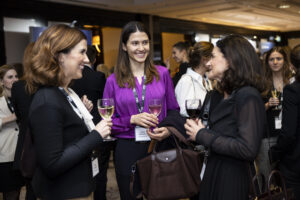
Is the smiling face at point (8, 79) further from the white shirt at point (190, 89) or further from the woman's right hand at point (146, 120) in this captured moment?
the woman's right hand at point (146, 120)

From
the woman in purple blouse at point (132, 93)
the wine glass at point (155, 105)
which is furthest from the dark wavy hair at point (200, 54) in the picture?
the wine glass at point (155, 105)

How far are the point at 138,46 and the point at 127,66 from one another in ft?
0.64

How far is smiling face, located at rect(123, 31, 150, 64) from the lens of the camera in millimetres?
2180

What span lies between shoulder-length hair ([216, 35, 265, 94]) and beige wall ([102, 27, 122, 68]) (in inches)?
336

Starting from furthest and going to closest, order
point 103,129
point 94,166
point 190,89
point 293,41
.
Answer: point 293,41 < point 190,89 < point 94,166 < point 103,129

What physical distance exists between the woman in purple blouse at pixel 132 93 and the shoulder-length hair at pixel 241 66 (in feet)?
2.29

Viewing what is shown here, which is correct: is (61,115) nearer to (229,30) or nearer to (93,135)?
(93,135)

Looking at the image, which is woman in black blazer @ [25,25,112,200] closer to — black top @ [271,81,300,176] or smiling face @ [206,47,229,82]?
smiling face @ [206,47,229,82]

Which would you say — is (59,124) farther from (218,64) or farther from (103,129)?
(218,64)

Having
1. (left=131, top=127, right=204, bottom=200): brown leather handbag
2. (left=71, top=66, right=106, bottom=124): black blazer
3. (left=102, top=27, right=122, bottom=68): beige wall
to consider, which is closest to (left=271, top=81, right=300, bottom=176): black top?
(left=131, top=127, right=204, bottom=200): brown leather handbag

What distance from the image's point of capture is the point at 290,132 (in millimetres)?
2105

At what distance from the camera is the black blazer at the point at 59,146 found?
1309 mm

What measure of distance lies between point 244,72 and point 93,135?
0.81 metres

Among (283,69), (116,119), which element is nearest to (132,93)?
(116,119)
